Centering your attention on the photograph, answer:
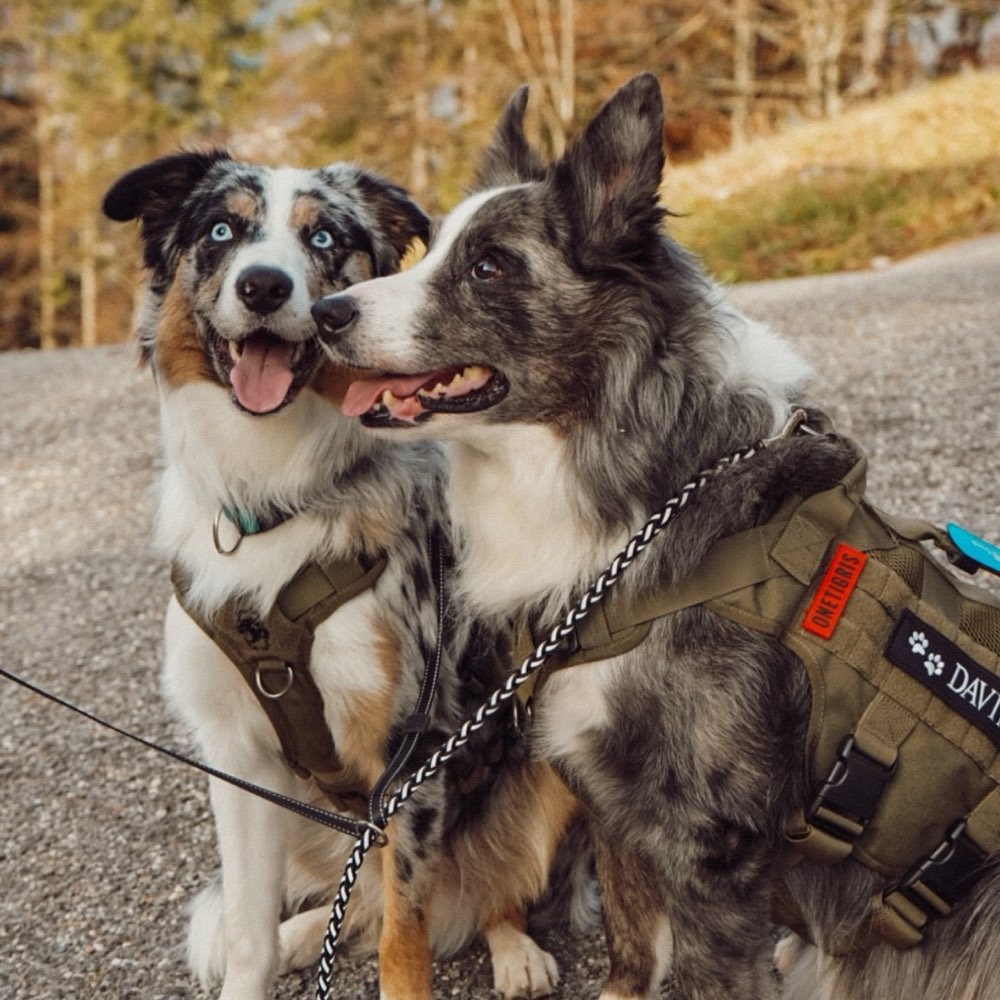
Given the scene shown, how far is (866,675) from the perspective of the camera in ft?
7.15

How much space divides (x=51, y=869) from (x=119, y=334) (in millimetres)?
24982

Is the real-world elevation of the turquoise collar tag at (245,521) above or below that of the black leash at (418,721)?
above

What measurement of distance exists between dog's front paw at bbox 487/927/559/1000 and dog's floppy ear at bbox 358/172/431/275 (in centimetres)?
182

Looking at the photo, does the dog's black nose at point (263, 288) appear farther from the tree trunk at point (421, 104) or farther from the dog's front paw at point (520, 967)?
the tree trunk at point (421, 104)

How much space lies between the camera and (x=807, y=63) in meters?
24.9

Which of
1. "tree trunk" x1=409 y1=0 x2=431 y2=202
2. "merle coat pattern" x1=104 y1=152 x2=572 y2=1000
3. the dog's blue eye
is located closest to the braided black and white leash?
"merle coat pattern" x1=104 y1=152 x2=572 y2=1000

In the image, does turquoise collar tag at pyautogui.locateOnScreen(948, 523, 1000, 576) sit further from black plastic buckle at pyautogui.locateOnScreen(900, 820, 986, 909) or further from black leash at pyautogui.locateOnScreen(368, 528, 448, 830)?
black leash at pyautogui.locateOnScreen(368, 528, 448, 830)

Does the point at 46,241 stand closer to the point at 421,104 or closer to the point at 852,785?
the point at 421,104

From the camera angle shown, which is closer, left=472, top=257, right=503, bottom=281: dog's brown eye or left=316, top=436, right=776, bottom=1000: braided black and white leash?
left=316, top=436, right=776, bottom=1000: braided black and white leash

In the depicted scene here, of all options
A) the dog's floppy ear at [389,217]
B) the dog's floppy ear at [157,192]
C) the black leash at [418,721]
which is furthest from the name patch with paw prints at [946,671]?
the dog's floppy ear at [157,192]

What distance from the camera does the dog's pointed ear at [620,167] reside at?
2.19 metres

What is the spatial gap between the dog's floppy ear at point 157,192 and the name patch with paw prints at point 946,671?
2.14m

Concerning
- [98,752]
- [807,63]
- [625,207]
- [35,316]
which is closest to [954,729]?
[625,207]

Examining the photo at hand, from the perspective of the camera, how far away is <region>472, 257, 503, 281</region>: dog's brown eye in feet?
7.92
